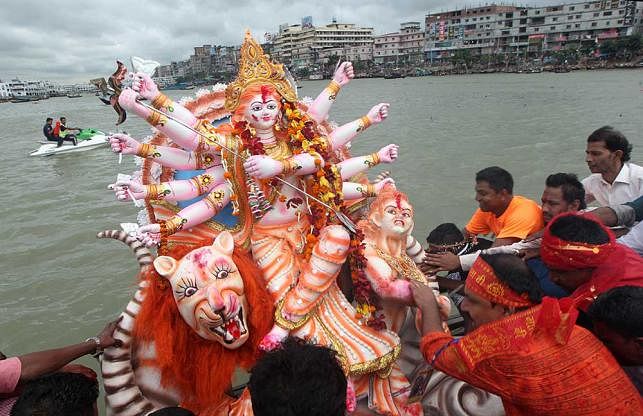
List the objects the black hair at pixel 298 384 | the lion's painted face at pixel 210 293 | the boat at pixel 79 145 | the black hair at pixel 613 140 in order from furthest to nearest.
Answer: the boat at pixel 79 145, the black hair at pixel 613 140, the lion's painted face at pixel 210 293, the black hair at pixel 298 384

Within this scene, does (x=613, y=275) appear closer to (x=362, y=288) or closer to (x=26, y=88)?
(x=362, y=288)

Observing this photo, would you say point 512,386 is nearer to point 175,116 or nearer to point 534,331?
point 534,331

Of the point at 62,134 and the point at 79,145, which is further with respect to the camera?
the point at 79,145

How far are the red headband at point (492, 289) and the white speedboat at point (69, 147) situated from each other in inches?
687

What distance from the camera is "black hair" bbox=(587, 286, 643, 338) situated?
1.74 metres


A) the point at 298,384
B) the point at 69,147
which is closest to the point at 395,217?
the point at 298,384

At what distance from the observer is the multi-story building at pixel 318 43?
8233cm

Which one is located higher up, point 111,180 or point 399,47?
point 399,47

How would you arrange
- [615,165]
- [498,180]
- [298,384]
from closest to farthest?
[298,384]
[498,180]
[615,165]

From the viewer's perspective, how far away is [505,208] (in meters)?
3.56

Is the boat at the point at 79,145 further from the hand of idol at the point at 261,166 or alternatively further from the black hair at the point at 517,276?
the black hair at the point at 517,276

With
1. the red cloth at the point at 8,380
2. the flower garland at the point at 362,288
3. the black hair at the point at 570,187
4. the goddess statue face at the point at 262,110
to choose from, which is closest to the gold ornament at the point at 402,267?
the flower garland at the point at 362,288

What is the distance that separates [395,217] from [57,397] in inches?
79.3

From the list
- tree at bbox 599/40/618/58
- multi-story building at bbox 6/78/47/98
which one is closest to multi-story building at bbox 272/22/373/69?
Answer: tree at bbox 599/40/618/58
